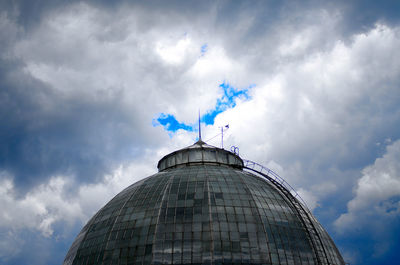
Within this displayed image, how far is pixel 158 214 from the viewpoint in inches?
1130

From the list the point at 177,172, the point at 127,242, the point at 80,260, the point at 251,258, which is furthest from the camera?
the point at 177,172

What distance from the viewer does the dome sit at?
2611cm

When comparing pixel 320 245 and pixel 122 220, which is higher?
pixel 122 220

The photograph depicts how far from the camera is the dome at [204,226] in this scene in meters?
26.1

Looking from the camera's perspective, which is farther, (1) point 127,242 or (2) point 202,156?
(2) point 202,156

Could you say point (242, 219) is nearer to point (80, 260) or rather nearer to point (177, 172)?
point (177, 172)

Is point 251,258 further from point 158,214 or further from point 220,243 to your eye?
point 158,214

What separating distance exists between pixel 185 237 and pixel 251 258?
16.6ft

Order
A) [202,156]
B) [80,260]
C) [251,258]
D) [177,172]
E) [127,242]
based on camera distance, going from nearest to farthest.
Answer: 1. [251,258]
2. [127,242]
3. [80,260]
4. [177,172]
5. [202,156]

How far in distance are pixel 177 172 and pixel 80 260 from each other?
38.5ft

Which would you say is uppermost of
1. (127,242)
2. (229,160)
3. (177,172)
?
(229,160)

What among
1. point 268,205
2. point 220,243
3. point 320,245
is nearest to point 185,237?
point 220,243

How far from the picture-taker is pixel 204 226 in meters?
27.1

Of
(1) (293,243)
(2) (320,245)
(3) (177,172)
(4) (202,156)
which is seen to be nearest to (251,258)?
(1) (293,243)
